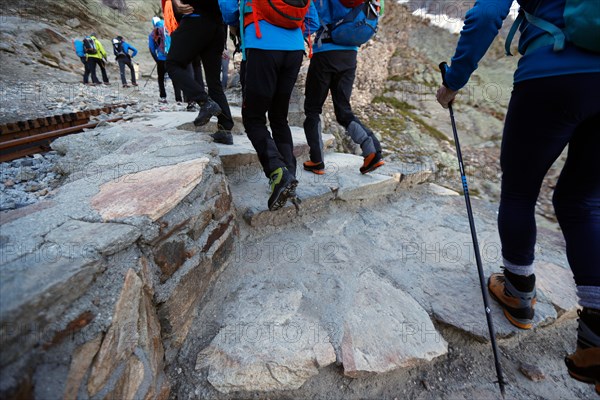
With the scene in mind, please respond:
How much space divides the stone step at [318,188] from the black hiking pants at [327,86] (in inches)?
13.1

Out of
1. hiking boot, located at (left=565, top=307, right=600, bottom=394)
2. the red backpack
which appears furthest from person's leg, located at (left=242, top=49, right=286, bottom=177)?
hiking boot, located at (left=565, top=307, right=600, bottom=394)

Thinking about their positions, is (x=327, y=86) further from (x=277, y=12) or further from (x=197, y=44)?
(x=197, y=44)

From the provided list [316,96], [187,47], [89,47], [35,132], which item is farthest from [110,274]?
[89,47]

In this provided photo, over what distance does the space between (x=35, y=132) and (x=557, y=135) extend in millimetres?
5242

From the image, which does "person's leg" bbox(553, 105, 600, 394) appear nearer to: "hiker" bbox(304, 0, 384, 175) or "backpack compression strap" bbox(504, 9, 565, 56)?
"backpack compression strap" bbox(504, 9, 565, 56)

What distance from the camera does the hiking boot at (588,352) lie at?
124cm

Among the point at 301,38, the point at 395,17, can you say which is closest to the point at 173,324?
the point at 301,38

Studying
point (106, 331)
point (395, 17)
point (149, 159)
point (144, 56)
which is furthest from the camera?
point (144, 56)

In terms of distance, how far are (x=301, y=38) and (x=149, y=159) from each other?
1.42m

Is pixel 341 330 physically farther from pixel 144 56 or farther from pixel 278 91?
pixel 144 56

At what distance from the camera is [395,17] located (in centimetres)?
1118

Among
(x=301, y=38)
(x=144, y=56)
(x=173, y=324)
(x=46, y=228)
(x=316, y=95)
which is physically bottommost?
(x=173, y=324)

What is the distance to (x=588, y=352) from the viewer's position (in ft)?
4.12

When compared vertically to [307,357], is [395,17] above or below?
above
